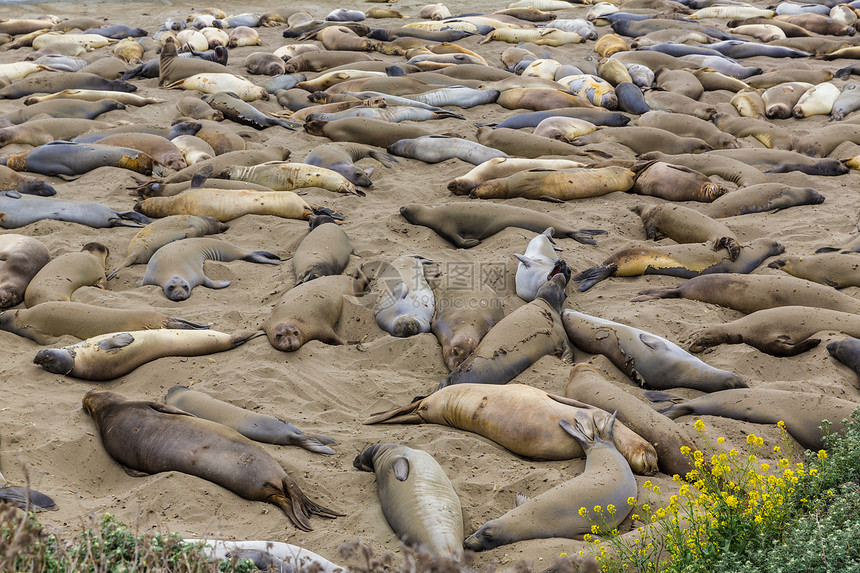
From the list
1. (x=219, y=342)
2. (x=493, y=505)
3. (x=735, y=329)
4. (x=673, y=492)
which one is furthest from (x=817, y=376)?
(x=219, y=342)

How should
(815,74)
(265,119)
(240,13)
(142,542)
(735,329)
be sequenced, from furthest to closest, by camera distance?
(240,13) < (815,74) < (265,119) < (735,329) < (142,542)

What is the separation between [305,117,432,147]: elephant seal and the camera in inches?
332

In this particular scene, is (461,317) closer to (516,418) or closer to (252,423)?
(516,418)

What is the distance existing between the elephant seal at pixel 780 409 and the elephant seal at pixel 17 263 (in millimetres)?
4641

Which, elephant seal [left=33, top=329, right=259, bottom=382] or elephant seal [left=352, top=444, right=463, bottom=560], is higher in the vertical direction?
elephant seal [left=352, top=444, right=463, bottom=560]

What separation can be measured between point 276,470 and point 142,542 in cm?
98

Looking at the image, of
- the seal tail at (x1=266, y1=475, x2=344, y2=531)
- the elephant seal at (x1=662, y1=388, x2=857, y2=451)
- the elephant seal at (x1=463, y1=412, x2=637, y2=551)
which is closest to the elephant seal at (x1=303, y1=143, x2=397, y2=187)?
the elephant seal at (x1=662, y1=388, x2=857, y2=451)

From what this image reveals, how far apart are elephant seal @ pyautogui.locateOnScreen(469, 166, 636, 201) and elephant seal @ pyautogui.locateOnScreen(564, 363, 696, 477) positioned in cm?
288

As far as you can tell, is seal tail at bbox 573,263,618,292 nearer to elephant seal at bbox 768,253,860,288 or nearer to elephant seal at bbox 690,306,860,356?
elephant seal at bbox 690,306,860,356

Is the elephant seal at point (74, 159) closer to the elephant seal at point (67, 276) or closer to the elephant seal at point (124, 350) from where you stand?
the elephant seal at point (67, 276)

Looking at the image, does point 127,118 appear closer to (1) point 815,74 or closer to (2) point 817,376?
(2) point 817,376

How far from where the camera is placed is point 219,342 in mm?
4848

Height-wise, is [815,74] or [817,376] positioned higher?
[815,74]

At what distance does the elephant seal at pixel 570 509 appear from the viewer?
315 centimetres
